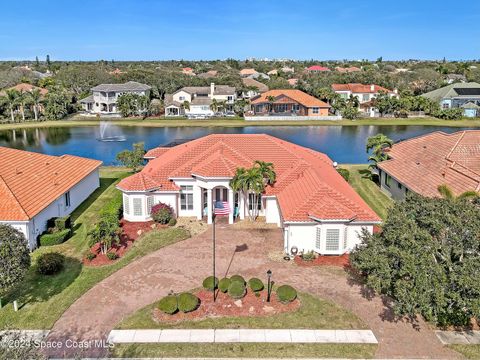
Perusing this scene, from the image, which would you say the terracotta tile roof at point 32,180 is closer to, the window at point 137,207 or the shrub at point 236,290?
the window at point 137,207

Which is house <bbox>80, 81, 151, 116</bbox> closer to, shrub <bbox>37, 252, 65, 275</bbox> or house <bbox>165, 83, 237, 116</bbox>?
house <bbox>165, 83, 237, 116</bbox>

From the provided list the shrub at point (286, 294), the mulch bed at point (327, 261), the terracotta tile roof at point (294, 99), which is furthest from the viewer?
the terracotta tile roof at point (294, 99)

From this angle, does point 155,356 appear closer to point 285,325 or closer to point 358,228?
point 285,325

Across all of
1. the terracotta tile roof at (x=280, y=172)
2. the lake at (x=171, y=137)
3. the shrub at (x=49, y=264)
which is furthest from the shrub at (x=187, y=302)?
the lake at (x=171, y=137)

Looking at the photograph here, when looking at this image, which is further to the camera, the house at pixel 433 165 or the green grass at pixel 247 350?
the house at pixel 433 165

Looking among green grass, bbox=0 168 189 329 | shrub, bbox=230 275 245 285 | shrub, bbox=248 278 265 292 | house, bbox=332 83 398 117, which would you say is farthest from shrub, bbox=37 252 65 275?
house, bbox=332 83 398 117

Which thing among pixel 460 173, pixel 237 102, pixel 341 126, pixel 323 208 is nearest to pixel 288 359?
pixel 323 208
